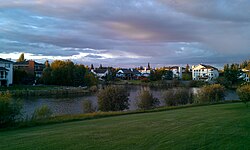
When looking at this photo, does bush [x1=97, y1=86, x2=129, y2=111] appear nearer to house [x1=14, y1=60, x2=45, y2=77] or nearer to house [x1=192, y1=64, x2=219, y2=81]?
house [x1=14, y1=60, x2=45, y2=77]

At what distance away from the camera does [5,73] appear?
209ft

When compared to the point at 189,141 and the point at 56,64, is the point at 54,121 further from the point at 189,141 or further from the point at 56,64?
the point at 56,64

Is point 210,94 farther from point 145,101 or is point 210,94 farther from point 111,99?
point 111,99

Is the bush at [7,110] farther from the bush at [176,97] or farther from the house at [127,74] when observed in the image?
the house at [127,74]

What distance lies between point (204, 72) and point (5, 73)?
86.3 meters

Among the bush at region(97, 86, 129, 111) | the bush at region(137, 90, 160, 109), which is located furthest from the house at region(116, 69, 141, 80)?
the bush at region(97, 86, 129, 111)

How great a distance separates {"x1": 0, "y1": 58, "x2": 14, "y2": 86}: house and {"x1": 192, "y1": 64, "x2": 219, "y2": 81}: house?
7903 cm

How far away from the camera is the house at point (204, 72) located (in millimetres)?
113506

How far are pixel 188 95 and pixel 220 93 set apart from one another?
17.0ft

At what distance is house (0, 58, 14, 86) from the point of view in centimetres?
6281

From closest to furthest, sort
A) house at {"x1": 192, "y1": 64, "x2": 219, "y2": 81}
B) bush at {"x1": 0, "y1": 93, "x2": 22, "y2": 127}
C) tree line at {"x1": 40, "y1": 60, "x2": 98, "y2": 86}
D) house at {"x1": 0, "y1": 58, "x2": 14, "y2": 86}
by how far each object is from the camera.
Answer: bush at {"x1": 0, "y1": 93, "x2": 22, "y2": 127} → house at {"x1": 0, "y1": 58, "x2": 14, "y2": 86} → tree line at {"x1": 40, "y1": 60, "x2": 98, "y2": 86} → house at {"x1": 192, "y1": 64, "x2": 219, "y2": 81}

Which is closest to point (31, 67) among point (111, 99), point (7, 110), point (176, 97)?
point (111, 99)

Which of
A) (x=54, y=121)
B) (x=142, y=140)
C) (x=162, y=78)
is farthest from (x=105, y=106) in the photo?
(x=162, y=78)

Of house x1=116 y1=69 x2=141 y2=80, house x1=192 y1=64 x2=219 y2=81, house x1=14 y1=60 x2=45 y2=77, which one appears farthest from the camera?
house x1=116 y1=69 x2=141 y2=80
